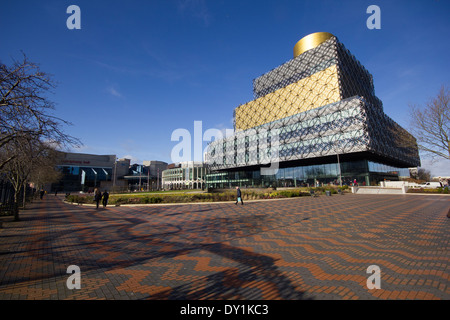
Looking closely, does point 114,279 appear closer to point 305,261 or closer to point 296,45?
point 305,261

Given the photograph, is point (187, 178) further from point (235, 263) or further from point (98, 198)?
point (235, 263)

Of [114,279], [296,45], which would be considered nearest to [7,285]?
[114,279]

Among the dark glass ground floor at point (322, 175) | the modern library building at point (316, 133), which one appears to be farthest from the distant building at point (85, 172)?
the dark glass ground floor at point (322, 175)

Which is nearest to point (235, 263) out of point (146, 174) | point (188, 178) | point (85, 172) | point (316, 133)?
point (316, 133)

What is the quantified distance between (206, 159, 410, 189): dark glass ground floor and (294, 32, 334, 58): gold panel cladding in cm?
4379

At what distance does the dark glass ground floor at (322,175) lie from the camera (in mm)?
43812

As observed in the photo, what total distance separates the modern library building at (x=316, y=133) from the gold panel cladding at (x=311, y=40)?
314 millimetres

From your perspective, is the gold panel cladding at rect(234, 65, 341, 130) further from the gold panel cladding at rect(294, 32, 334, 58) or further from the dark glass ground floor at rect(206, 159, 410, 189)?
the gold panel cladding at rect(294, 32, 334, 58)

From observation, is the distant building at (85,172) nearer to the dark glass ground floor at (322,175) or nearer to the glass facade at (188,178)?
the glass facade at (188,178)

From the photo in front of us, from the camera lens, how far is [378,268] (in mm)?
4199

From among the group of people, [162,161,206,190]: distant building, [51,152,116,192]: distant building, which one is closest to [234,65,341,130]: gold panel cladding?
[162,161,206,190]: distant building

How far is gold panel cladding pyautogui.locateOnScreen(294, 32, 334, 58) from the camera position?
66.4 metres

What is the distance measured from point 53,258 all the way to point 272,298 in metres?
5.93

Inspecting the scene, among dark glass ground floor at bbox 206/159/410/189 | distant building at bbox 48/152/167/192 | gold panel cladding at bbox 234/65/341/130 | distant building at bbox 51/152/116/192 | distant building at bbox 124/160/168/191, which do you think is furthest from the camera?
distant building at bbox 124/160/168/191
